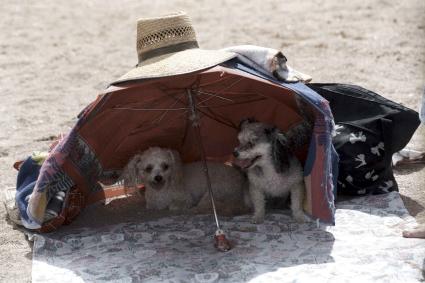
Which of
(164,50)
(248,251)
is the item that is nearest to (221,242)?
(248,251)

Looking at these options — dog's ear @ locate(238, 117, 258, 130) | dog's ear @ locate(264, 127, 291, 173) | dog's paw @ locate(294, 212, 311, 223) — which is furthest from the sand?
dog's ear @ locate(238, 117, 258, 130)

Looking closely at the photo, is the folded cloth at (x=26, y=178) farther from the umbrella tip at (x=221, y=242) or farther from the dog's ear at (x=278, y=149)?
the dog's ear at (x=278, y=149)

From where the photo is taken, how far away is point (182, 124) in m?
5.10

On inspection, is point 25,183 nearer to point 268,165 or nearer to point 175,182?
point 175,182

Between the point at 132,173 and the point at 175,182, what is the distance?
312 millimetres

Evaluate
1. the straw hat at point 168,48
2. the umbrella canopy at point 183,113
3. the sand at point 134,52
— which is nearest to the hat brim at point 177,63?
the straw hat at point 168,48

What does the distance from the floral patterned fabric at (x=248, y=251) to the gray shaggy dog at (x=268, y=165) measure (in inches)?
5.3

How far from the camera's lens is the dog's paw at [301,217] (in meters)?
4.60

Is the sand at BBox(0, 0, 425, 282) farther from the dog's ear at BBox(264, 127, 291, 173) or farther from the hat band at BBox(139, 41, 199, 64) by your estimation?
the hat band at BBox(139, 41, 199, 64)

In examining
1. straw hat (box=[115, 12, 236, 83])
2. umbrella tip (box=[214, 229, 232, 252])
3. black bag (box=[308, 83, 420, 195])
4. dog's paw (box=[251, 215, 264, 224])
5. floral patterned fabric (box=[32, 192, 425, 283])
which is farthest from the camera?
black bag (box=[308, 83, 420, 195])

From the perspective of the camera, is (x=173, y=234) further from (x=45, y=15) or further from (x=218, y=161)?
(x=45, y=15)

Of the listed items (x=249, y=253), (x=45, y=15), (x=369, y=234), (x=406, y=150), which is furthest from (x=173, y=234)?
(x=45, y=15)

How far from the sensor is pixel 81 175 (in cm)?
476

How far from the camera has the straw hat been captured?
4098 mm
